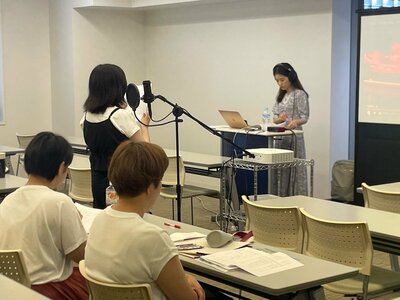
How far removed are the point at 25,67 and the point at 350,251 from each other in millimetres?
7125

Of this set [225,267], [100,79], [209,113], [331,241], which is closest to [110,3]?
[209,113]

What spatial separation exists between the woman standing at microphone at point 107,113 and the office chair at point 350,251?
1.19 meters

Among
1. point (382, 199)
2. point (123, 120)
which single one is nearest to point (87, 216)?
point (123, 120)

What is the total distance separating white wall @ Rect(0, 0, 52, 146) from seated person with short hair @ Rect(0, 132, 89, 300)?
22.1 ft

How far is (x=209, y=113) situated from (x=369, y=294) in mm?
5760

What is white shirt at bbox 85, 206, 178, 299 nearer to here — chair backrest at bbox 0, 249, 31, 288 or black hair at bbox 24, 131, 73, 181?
chair backrest at bbox 0, 249, 31, 288

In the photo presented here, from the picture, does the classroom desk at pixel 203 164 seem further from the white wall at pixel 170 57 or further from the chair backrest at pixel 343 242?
the chair backrest at pixel 343 242

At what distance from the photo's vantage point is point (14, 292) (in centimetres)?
220

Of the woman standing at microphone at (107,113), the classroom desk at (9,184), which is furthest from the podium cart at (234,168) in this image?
the classroom desk at (9,184)

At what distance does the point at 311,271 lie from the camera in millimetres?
2498

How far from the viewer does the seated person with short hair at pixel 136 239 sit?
2244 mm

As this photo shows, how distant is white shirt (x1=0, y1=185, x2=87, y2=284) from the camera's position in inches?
107

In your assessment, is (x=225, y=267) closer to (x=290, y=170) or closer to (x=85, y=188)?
(x=85, y=188)

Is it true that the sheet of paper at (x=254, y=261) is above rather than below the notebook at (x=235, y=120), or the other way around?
below
